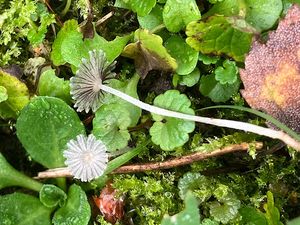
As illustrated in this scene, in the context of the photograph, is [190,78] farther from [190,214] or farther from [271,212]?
[190,214]

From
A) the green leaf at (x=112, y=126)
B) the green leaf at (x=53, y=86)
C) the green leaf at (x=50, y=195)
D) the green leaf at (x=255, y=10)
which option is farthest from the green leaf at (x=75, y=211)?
the green leaf at (x=255, y=10)

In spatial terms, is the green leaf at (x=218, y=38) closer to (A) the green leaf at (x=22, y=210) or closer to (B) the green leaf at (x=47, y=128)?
(B) the green leaf at (x=47, y=128)

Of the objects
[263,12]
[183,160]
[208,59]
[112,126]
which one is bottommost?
[183,160]

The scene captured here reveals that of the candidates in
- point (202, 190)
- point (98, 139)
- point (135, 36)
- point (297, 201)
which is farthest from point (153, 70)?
point (297, 201)

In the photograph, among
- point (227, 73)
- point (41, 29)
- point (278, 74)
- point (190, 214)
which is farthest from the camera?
point (41, 29)

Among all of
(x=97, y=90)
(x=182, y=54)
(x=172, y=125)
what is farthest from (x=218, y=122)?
(x=97, y=90)

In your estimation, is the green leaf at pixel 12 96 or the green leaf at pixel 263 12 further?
the green leaf at pixel 12 96
